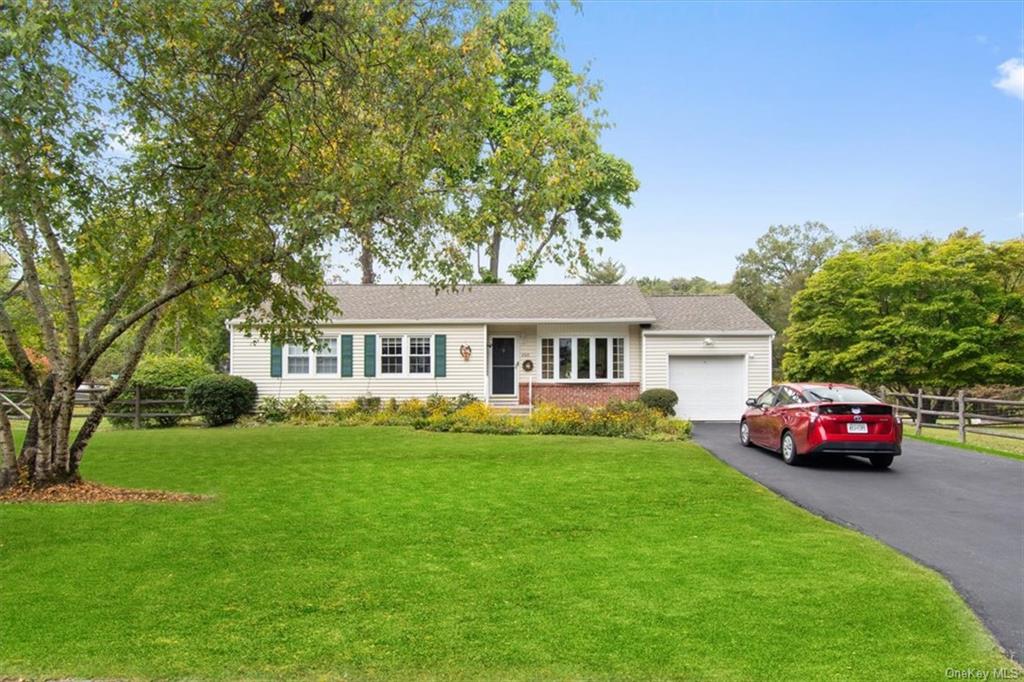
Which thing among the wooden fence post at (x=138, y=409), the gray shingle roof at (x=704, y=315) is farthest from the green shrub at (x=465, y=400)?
the wooden fence post at (x=138, y=409)

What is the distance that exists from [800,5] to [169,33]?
12643 mm

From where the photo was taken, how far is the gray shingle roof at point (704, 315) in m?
20.8

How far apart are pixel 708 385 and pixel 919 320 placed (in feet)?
32.3

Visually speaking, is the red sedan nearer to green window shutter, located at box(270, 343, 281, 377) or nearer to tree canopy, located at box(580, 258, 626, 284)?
green window shutter, located at box(270, 343, 281, 377)

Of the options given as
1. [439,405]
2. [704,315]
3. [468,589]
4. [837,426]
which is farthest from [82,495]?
[704,315]

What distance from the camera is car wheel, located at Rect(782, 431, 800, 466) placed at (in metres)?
11.4

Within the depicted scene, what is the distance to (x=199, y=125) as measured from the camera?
8.25m

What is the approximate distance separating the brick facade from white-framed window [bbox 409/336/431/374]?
3.42m

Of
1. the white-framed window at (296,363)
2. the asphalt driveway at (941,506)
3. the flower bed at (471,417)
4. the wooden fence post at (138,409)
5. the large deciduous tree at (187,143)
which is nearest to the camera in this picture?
the asphalt driveway at (941,506)

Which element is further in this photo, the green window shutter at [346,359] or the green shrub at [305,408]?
the green window shutter at [346,359]

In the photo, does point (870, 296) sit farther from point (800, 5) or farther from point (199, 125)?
point (199, 125)

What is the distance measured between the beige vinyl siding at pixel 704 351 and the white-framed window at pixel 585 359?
904 millimetres

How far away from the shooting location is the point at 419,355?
2070 centimetres

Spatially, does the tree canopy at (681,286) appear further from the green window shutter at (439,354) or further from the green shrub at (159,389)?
the green shrub at (159,389)
